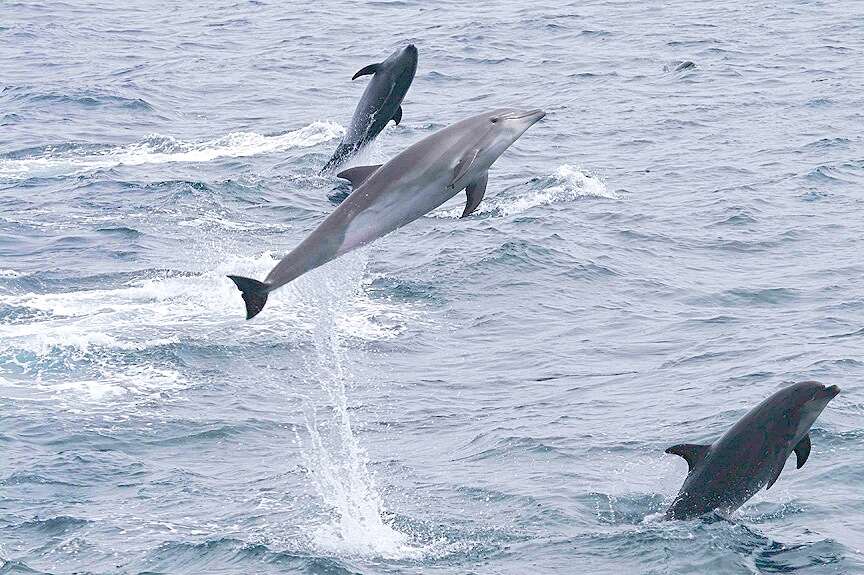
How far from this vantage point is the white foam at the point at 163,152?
127 ft

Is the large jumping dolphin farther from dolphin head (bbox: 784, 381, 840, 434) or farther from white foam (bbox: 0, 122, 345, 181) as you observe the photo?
white foam (bbox: 0, 122, 345, 181)

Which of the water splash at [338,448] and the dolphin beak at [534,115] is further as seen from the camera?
the water splash at [338,448]

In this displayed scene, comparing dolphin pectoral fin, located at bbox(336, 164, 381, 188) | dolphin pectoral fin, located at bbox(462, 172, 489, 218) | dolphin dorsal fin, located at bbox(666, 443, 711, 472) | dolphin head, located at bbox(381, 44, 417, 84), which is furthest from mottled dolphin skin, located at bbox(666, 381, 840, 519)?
dolphin head, located at bbox(381, 44, 417, 84)

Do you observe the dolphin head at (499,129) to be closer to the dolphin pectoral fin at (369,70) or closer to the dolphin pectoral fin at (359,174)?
the dolphin pectoral fin at (359,174)

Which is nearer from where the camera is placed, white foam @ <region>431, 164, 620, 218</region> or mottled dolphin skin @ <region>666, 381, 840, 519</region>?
mottled dolphin skin @ <region>666, 381, 840, 519</region>

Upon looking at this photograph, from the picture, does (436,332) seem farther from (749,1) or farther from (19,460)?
(749,1)

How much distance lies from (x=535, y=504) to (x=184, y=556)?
436 cm

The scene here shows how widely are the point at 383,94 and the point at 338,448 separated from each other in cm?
692

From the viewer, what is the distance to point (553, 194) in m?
35.8

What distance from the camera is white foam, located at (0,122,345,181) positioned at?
38594mm

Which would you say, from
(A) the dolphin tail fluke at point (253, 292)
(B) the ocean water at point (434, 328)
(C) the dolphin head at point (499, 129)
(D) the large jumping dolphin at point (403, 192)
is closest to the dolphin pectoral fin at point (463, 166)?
(D) the large jumping dolphin at point (403, 192)

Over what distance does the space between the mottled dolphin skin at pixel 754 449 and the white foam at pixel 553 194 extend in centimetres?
1715

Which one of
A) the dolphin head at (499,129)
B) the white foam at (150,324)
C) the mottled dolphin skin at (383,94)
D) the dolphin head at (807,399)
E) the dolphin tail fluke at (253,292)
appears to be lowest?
the white foam at (150,324)

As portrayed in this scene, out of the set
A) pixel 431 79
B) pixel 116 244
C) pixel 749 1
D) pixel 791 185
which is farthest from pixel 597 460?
pixel 749 1
